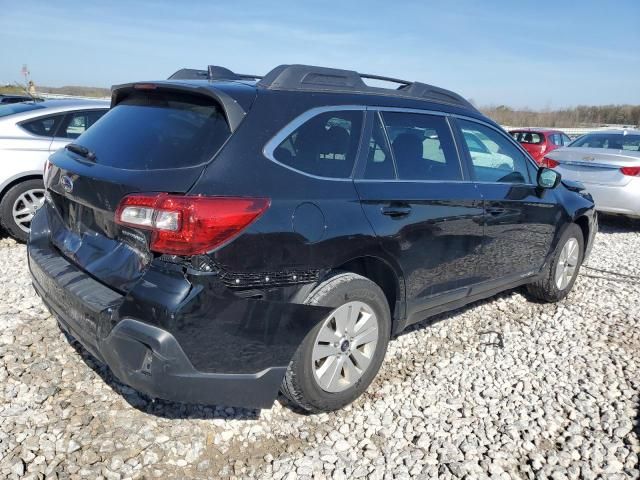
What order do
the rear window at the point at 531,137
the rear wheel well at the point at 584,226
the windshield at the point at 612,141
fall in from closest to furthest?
1. the rear wheel well at the point at 584,226
2. the windshield at the point at 612,141
3. the rear window at the point at 531,137

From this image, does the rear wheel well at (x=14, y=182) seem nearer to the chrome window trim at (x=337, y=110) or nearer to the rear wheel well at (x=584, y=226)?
the chrome window trim at (x=337, y=110)

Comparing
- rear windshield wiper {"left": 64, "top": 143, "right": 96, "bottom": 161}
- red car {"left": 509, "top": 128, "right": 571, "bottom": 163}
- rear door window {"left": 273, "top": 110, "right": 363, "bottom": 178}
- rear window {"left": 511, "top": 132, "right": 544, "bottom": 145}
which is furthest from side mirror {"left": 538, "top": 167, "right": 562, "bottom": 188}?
rear window {"left": 511, "top": 132, "right": 544, "bottom": 145}

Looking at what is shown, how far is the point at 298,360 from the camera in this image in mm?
2678

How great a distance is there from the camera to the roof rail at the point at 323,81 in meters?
2.79

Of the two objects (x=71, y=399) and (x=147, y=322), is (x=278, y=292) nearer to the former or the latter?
(x=147, y=322)

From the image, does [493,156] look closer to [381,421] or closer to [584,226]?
[584,226]

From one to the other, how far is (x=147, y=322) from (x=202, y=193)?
0.59 m

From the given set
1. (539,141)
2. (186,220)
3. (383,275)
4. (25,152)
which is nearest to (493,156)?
(383,275)

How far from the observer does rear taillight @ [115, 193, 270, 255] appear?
2.24 metres

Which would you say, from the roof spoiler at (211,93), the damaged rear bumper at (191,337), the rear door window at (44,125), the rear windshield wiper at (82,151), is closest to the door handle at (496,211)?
the damaged rear bumper at (191,337)

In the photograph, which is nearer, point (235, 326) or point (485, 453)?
point (235, 326)

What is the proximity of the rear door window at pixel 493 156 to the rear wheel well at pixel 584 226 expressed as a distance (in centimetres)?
105

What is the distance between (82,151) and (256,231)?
46.1 inches

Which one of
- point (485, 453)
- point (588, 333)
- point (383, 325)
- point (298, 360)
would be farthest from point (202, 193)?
point (588, 333)
